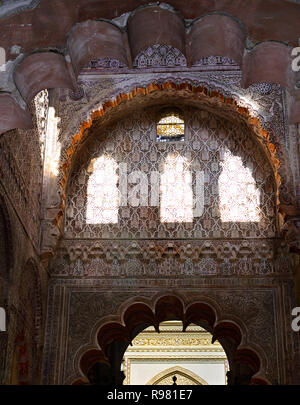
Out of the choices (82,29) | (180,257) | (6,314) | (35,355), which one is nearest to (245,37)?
(82,29)

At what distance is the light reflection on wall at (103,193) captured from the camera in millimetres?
11391

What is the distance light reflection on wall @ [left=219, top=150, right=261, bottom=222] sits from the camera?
1130cm

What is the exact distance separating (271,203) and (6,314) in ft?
16.2

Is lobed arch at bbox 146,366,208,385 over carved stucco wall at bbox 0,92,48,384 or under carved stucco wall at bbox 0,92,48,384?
under

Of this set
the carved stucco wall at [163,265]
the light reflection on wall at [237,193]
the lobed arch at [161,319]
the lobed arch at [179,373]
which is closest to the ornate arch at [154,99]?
the carved stucco wall at [163,265]

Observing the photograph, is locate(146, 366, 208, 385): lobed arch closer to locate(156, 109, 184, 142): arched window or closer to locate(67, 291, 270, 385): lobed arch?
locate(67, 291, 270, 385): lobed arch

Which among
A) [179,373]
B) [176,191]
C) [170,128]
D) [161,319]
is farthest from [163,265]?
[179,373]

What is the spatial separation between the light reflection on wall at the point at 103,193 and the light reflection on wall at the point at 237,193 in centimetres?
181

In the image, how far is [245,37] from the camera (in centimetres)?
579

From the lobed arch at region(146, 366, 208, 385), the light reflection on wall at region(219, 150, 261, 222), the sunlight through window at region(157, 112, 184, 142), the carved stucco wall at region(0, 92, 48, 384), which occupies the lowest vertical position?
the lobed arch at region(146, 366, 208, 385)

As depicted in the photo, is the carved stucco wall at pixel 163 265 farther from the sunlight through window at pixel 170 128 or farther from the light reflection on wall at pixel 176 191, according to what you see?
the sunlight through window at pixel 170 128

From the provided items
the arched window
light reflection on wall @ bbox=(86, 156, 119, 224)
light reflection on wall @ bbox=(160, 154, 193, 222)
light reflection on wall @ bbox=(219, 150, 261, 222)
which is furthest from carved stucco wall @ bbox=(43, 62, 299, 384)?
the arched window

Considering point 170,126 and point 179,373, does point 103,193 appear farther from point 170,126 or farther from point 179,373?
point 179,373

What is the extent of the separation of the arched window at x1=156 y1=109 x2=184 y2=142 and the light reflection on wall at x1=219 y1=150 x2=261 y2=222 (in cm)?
94
